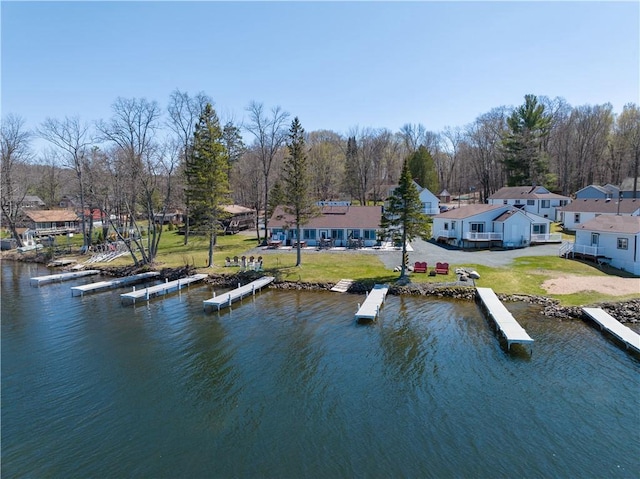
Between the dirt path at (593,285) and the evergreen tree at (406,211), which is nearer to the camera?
the dirt path at (593,285)

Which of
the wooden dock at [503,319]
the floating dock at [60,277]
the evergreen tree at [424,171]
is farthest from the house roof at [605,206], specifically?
the floating dock at [60,277]

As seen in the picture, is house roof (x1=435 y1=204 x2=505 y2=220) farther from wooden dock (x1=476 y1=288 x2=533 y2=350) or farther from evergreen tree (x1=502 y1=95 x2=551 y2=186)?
evergreen tree (x1=502 y1=95 x2=551 y2=186)

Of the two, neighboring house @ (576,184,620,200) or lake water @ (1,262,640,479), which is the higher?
neighboring house @ (576,184,620,200)

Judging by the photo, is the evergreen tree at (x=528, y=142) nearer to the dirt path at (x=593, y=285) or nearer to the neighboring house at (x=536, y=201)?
the neighboring house at (x=536, y=201)

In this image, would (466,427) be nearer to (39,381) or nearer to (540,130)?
(39,381)

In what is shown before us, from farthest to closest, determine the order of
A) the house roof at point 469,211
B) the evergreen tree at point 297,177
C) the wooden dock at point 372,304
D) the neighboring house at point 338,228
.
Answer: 1. the neighboring house at point 338,228
2. the house roof at point 469,211
3. the evergreen tree at point 297,177
4. the wooden dock at point 372,304

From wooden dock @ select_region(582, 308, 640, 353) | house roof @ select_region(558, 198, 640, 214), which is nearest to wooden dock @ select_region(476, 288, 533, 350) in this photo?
wooden dock @ select_region(582, 308, 640, 353)

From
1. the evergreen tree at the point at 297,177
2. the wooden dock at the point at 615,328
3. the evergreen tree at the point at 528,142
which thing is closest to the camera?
the wooden dock at the point at 615,328
